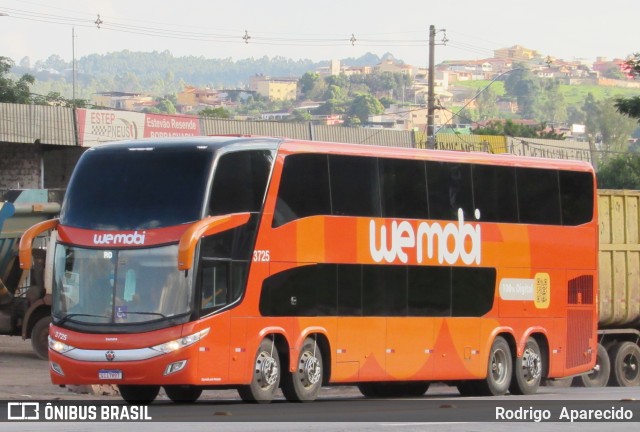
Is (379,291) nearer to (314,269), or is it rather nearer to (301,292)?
(314,269)

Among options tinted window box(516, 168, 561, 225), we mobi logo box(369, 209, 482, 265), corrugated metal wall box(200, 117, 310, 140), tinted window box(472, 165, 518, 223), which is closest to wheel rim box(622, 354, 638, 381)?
tinted window box(516, 168, 561, 225)

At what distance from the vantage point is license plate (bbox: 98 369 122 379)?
1905 centimetres

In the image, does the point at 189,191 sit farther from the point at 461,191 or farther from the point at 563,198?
the point at 563,198

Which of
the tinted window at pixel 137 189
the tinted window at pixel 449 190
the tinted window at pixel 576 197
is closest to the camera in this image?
the tinted window at pixel 137 189

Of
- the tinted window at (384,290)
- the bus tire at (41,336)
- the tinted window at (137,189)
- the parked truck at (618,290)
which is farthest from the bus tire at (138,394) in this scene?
the parked truck at (618,290)

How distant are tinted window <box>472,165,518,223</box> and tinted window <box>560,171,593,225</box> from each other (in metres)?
1.41

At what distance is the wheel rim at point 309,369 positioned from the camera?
68.8 ft

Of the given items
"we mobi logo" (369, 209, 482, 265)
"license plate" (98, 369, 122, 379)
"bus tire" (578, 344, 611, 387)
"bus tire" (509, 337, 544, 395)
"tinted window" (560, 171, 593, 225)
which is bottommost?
"bus tire" (578, 344, 611, 387)

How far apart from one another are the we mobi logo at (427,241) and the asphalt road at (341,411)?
232 cm

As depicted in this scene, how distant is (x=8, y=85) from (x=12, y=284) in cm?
4851

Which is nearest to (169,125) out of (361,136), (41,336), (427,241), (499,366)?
(361,136)

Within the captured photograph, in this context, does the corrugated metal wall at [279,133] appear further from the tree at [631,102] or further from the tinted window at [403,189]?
the tinted window at [403,189]

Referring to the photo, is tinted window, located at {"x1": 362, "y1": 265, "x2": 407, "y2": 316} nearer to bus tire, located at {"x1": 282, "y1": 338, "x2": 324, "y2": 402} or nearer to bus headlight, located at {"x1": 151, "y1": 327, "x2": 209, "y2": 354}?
bus tire, located at {"x1": 282, "y1": 338, "x2": 324, "y2": 402}

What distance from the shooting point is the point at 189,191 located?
64.0 feet
